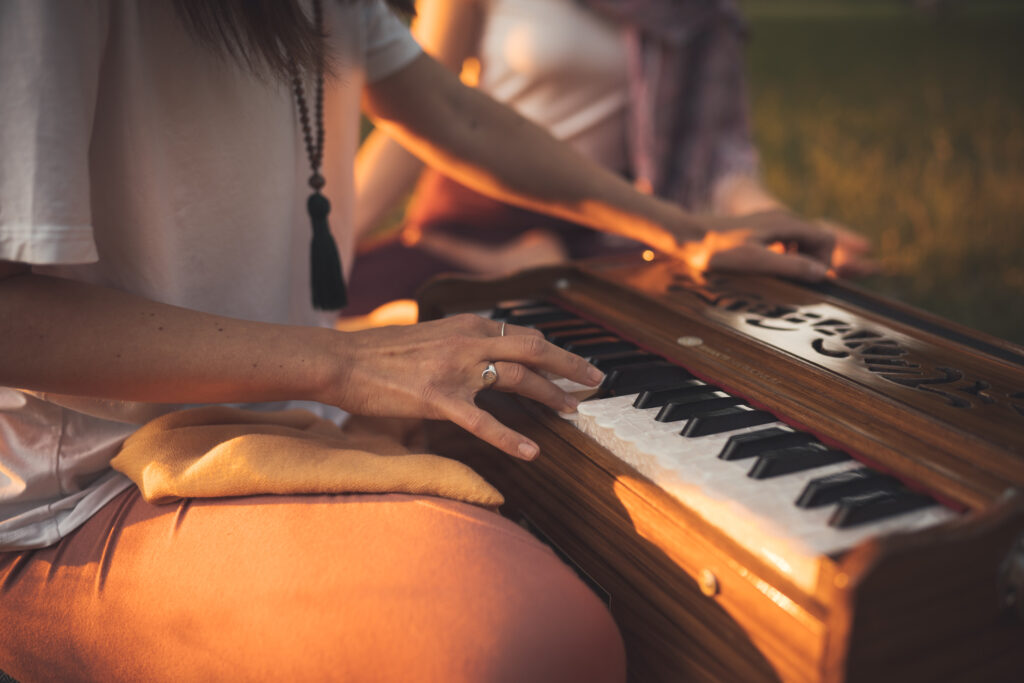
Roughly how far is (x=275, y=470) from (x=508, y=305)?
56 centimetres

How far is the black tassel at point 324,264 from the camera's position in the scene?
1244mm

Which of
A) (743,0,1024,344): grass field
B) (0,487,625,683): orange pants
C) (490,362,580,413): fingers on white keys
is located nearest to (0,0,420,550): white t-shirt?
(0,487,625,683): orange pants

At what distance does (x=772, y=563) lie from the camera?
702mm

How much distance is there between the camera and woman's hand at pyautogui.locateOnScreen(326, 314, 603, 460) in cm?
94

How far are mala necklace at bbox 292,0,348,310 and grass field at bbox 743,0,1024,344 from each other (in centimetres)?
237

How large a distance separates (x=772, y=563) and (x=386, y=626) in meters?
0.35

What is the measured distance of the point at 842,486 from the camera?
0.77m

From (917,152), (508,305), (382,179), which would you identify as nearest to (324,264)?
(508,305)

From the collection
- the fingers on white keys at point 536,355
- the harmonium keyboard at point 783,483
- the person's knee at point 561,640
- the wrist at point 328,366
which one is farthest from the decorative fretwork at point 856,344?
the wrist at point 328,366

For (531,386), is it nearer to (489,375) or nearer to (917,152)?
(489,375)

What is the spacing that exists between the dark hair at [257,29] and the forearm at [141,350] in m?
0.32

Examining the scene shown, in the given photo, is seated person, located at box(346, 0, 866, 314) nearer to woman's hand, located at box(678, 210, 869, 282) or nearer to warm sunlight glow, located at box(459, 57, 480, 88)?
warm sunlight glow, located at box(459, 57, 480, 88)

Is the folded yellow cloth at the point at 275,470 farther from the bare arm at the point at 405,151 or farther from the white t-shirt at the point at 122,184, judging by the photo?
the bare arm at the point at 405,151

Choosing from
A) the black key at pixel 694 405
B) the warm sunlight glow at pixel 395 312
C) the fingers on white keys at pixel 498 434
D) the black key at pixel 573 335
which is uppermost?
the black key at pixel 694 405
